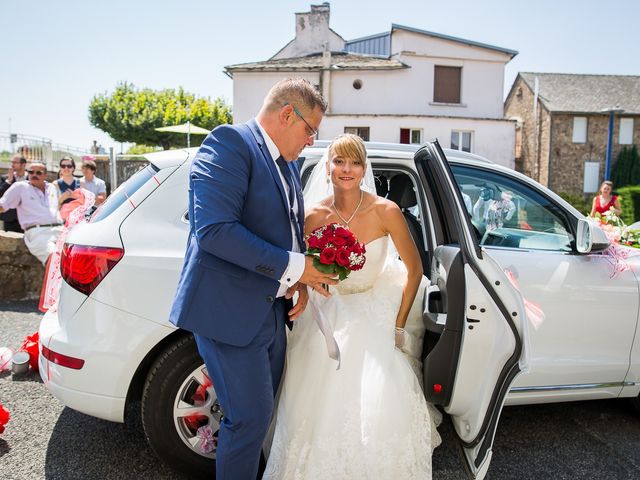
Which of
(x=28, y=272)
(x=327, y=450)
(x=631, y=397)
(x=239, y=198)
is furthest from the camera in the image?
(x=28, y=272)

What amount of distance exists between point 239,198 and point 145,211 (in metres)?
1.02

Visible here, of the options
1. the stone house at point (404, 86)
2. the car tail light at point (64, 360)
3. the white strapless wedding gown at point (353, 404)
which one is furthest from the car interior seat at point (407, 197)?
the stone house at point (404, 86)

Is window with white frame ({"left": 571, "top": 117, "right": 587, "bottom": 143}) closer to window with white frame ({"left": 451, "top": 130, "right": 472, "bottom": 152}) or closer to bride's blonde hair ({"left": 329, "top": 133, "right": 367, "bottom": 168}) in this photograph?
window with white frame ({"left": 451, "top": 130, "right": 472, "bottom": 152})

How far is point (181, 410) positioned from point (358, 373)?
0.93 m

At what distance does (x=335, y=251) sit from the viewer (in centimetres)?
213

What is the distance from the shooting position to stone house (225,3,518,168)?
24750 mm

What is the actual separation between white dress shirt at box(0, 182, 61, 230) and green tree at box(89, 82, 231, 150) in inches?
1223

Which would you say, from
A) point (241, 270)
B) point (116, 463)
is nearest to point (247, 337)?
point (241, 270)

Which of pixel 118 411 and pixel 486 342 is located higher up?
Result: pixel 486 342

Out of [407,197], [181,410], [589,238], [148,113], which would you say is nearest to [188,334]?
[181,410]

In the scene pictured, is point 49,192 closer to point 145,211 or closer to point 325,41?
point 145,211

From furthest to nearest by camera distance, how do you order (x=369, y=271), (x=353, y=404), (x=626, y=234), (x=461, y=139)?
(x=461, y=139) → (x=626, y=234) → (x=369, y=271) → (x=353, y=404)

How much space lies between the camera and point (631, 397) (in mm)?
3541

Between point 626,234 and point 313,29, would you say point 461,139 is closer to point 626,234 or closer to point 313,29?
point 313,29
